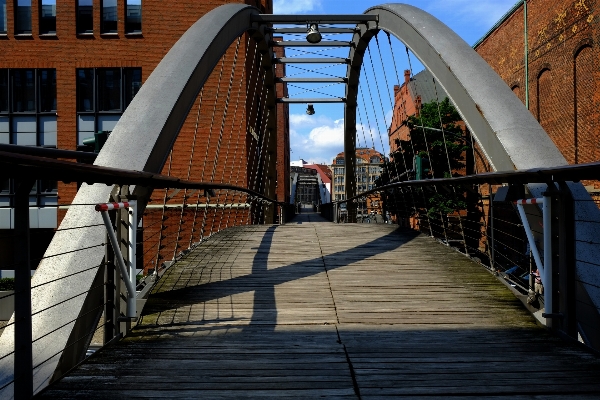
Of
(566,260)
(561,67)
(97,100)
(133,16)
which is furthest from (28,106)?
(566,260)

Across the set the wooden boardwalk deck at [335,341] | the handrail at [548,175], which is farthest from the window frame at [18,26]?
the handrail at [548,175]

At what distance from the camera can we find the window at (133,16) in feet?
73.4

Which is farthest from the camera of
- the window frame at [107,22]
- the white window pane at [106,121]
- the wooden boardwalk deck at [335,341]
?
the window frame at [107,22]

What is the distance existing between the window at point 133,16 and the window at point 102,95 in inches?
59.4

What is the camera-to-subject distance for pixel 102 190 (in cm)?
423

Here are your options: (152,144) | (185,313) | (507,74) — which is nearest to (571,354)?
(185,313)

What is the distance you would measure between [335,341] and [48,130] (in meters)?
21.1

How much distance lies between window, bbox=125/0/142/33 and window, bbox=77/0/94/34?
4.16 feet

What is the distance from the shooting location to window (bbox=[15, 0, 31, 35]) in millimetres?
22234

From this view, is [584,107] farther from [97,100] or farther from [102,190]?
[102,190]

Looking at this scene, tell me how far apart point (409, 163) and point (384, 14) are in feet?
69.3

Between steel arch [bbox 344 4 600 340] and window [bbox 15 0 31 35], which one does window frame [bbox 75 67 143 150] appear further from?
steel arch [bbox 344 4 600 340]

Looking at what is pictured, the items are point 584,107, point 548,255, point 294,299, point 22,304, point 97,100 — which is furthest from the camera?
point 97,100

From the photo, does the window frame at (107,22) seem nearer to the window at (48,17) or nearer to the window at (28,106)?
the window at (48,17)
